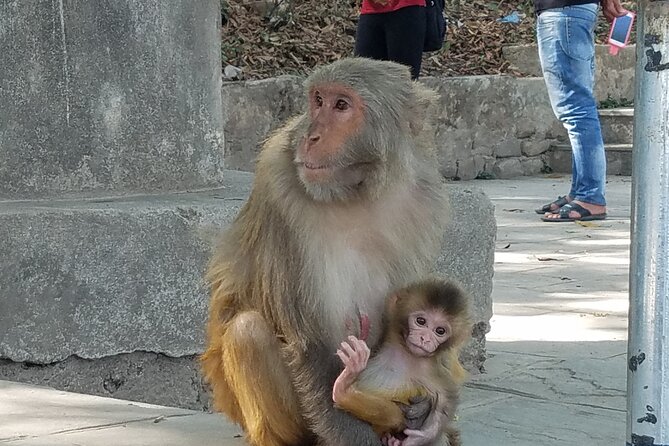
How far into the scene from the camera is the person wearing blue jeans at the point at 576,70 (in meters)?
8.61

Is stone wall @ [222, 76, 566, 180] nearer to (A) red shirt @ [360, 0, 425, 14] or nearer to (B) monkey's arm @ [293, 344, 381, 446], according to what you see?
(A) red shirt @ [360, 0, 425, 14]

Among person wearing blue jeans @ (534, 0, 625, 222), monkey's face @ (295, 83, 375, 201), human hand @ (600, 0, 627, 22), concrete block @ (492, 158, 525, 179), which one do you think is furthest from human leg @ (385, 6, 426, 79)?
concrete block @ (492, 158, 525, 179)

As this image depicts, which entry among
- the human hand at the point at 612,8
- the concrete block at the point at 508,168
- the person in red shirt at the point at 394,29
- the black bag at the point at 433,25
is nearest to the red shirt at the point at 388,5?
the person in red shirt at the point at 394,29

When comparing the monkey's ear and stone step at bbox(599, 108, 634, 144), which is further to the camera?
stone step at bbox(599, 108, 634, 144)

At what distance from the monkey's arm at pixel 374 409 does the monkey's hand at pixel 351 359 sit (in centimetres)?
3

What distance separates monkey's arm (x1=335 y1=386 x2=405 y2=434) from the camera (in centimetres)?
342

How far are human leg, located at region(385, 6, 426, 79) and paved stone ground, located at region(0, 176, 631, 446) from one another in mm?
1380

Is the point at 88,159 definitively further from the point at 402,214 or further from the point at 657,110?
the point at 657,110

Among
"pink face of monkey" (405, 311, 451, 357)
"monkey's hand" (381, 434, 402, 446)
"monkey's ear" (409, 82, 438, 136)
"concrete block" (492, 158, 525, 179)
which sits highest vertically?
"monkey's ear" (409, 82, 438, 136)

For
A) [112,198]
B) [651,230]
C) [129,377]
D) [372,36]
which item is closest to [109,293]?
[129,377]

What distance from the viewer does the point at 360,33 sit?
8172 millimetres

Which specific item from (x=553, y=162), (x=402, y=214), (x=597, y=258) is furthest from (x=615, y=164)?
(x=402, y=214)

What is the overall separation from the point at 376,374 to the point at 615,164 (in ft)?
32.7

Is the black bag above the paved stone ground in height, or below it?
above
